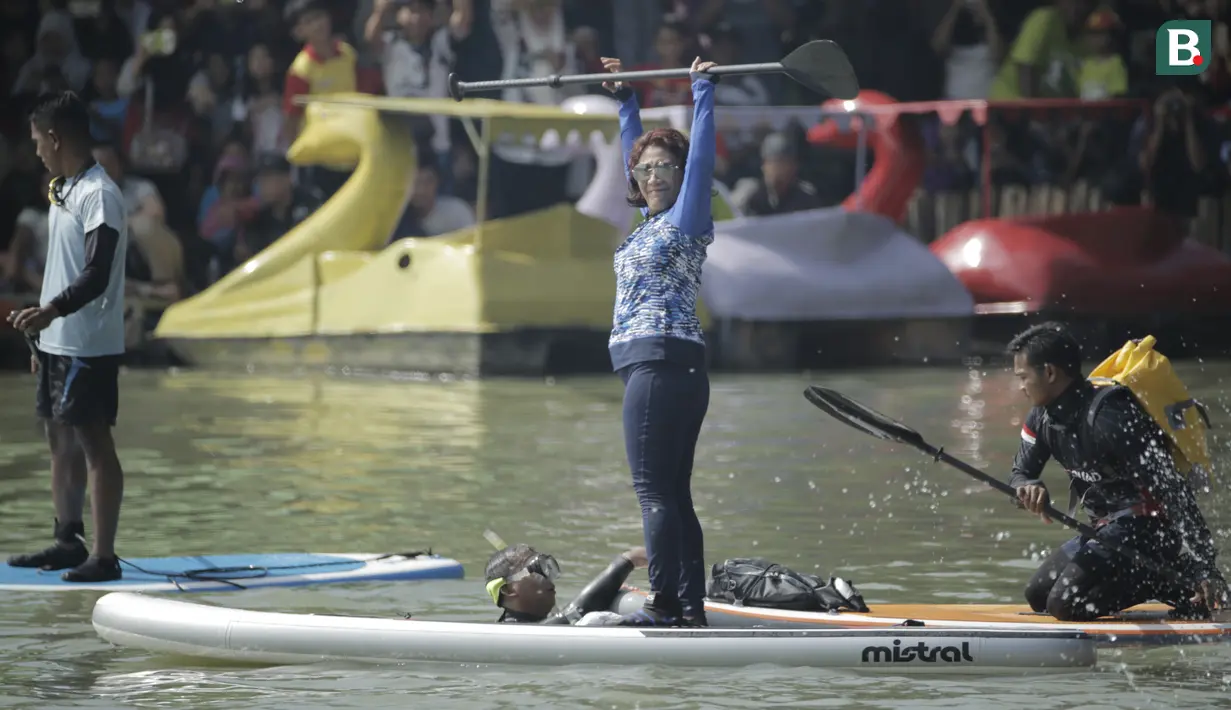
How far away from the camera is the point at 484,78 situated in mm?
19828

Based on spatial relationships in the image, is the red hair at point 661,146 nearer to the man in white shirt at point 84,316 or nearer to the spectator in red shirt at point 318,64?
the man in white shirt at point 84,316

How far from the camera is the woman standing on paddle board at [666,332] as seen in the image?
676cm

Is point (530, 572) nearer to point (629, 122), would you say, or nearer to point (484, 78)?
point (629, 122)

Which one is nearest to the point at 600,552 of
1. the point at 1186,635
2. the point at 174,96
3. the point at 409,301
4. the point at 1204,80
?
the point at 1186,635

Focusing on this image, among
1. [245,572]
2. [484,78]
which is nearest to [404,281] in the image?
[484,78]

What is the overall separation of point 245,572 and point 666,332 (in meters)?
2.57

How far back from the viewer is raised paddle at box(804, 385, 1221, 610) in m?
7.22

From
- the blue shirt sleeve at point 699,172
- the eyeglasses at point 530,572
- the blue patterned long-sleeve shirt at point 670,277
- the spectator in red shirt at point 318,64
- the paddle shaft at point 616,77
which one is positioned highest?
the spectator in red shirt at point 318,64

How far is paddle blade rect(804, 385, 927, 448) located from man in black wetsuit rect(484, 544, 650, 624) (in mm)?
925

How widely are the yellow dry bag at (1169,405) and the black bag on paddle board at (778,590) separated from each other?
41.1 inches

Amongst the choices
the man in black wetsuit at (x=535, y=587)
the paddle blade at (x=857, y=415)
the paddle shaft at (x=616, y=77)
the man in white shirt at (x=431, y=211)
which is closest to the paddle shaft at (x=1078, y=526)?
the paddle blade at (x=857, y=415)

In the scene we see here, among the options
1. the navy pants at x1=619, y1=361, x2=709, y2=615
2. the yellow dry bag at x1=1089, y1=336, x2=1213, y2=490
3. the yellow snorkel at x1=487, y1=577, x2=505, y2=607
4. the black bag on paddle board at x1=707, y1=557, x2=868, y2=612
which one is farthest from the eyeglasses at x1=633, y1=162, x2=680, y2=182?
the yellow dry bag at x1=1089, y1=336, x2=1213, y2=490

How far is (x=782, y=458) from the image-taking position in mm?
12586

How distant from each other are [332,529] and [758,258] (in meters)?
8.62
